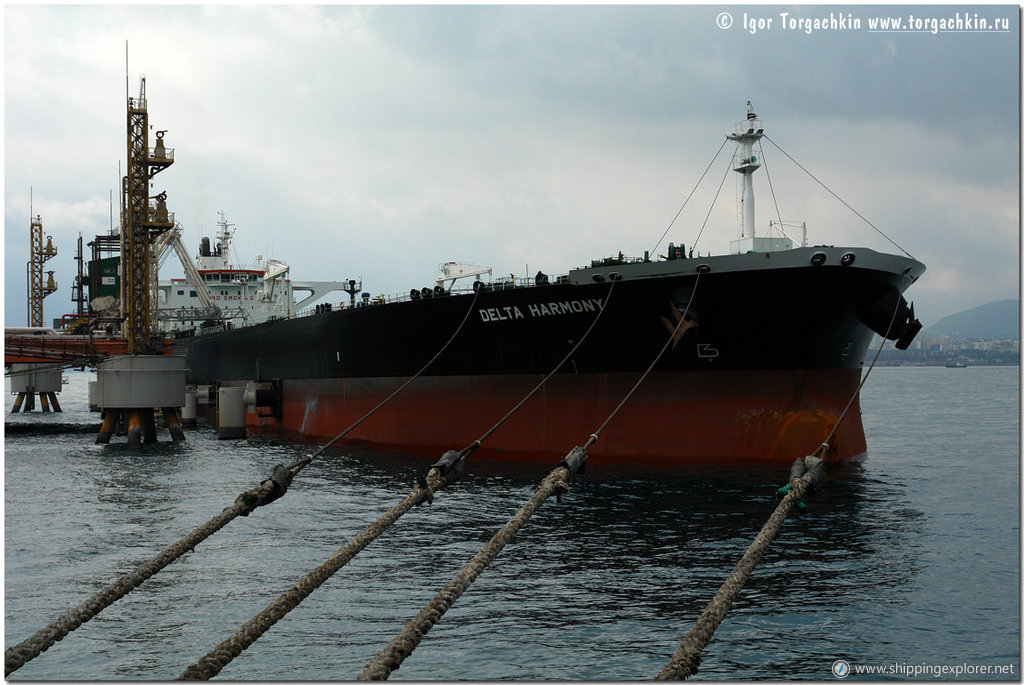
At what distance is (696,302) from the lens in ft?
68.0

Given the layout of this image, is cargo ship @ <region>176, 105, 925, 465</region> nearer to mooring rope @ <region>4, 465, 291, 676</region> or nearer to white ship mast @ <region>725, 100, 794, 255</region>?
white ship mast @ <region>725, 100, 794, 255</region>

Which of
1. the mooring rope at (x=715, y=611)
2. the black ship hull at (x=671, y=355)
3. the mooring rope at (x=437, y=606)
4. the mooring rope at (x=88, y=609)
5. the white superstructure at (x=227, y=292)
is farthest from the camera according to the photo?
the white superstructure at (x=227, y=292)

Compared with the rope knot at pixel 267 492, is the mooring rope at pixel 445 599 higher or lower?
lower

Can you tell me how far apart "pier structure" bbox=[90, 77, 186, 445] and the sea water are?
344 inches

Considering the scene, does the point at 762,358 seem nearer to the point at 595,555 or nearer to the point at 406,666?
the point at 595,555

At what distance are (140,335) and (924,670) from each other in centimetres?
2974

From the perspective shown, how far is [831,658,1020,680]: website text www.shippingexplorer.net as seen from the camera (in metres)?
8.97

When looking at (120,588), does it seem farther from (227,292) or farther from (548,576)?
(227,292)

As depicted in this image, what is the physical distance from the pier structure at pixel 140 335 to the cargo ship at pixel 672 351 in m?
10.3

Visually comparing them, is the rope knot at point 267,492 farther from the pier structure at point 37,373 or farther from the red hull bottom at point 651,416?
the pier structure at point 37,373

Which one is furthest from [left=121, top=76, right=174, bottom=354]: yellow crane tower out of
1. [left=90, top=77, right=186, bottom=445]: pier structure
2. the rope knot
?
the rope knot

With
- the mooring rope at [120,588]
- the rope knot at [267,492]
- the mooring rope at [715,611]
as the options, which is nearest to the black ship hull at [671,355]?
the mooring rope at [715,611]

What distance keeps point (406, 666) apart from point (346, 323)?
22514 millimetres

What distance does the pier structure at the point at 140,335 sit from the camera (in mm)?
30312
